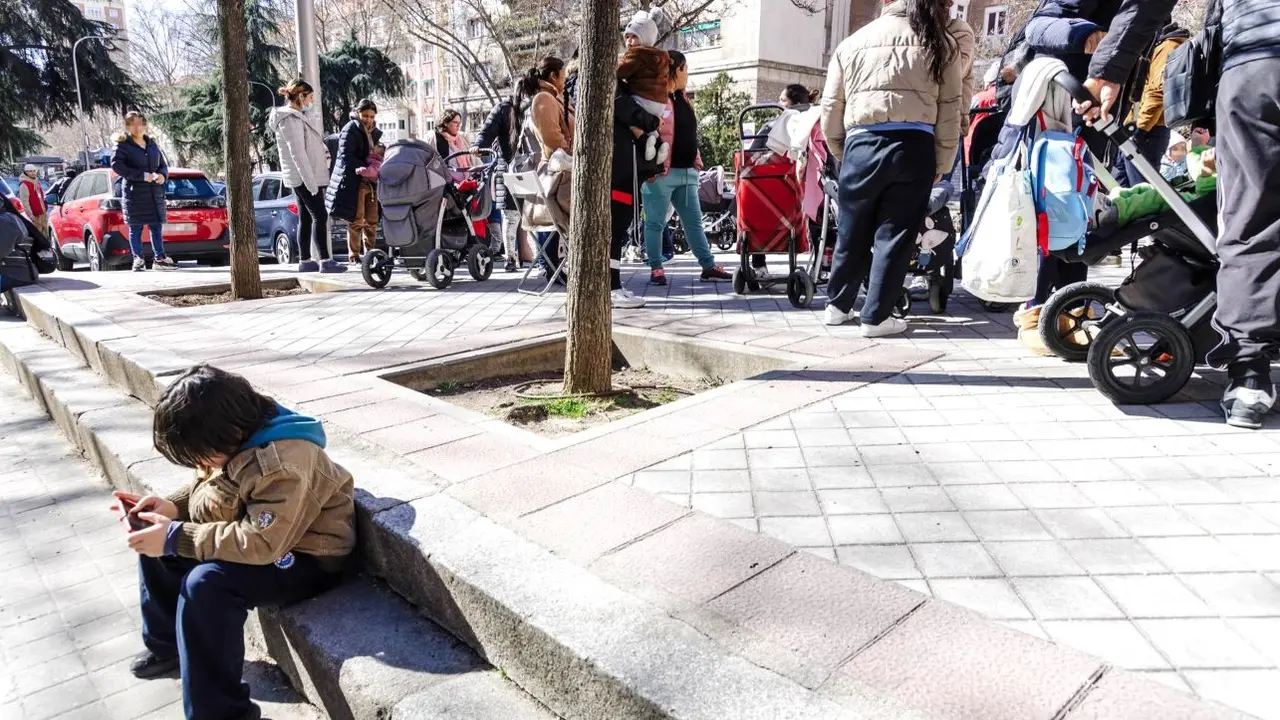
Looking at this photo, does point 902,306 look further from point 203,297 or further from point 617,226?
point 203,297

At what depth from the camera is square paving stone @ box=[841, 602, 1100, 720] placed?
160 centimetres

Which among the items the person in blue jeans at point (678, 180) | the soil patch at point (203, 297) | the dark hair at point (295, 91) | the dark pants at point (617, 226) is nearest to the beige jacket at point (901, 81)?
the dark pants at point (617, 226)

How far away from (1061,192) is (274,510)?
11.9 ft

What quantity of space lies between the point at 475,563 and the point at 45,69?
32117 millimetres

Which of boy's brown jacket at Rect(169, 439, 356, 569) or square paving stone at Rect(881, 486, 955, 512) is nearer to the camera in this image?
boy's brown jacket at Rect(169, 439, 356, 569)

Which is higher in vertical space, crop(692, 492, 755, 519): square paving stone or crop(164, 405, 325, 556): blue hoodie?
crop(164, 405, 325, 556): blue hoodie

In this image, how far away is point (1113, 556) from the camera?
7.34ft

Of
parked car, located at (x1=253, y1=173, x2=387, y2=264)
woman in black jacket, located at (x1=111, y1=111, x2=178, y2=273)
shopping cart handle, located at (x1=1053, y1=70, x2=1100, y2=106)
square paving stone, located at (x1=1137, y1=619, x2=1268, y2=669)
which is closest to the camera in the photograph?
square paving stone, located at (x1=1137, y1=619, x2=1268, y2=669)

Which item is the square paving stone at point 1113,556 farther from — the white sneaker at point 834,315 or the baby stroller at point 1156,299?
the white sneaker at point 834,315

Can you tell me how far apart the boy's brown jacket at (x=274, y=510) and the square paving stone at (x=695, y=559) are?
2.98 feet

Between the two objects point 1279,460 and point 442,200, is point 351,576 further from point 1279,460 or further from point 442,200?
point 442,200

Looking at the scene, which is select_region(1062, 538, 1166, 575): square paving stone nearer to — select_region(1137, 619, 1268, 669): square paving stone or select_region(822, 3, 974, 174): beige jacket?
select_region(1137, 619, 1268, 669): square paving stone

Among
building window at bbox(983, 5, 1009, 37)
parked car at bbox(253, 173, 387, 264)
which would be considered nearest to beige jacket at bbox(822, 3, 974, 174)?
parked car at bbox(253, 173, 387, 264)

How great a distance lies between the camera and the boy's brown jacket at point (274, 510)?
2.38 metres
